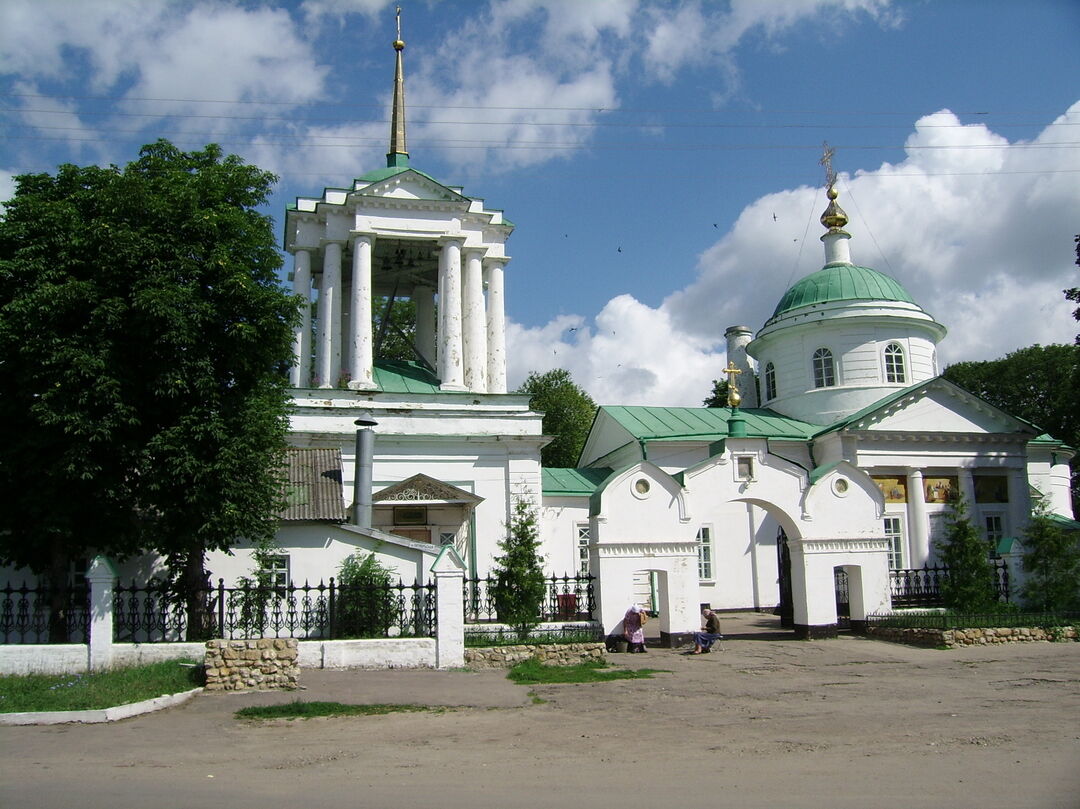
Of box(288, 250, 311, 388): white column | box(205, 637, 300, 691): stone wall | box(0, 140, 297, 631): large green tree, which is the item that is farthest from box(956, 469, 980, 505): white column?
box(205, 637, 300, 691): stone wall

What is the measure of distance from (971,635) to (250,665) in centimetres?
1375

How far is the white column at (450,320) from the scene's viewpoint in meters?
24.8

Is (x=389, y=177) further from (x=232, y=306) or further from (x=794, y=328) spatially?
(x=794, y=328)

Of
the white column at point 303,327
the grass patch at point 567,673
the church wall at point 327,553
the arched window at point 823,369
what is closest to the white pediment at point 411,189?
the white column at point 303,327

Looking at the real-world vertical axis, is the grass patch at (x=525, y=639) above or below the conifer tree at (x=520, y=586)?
below

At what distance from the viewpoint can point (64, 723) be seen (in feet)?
32.8

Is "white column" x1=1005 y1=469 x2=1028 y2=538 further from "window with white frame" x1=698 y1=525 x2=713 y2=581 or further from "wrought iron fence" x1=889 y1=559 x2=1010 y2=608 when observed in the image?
"window with white frame" x1=698 y1=525 x2=713 y2=581

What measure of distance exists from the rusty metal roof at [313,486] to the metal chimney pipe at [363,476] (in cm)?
53

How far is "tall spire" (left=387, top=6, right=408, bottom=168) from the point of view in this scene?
92.4 ft

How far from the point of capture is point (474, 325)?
2561 centimetres

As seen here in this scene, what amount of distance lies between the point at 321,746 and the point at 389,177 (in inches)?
748

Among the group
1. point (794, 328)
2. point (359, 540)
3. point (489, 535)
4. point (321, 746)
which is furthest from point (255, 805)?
point (794, 328)

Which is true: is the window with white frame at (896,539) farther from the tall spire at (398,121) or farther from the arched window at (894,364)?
the tall spire at (398,121)

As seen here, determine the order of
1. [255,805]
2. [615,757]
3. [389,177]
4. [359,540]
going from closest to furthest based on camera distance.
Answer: [255,805]
[615,757]
[359,540]
[389,177]
